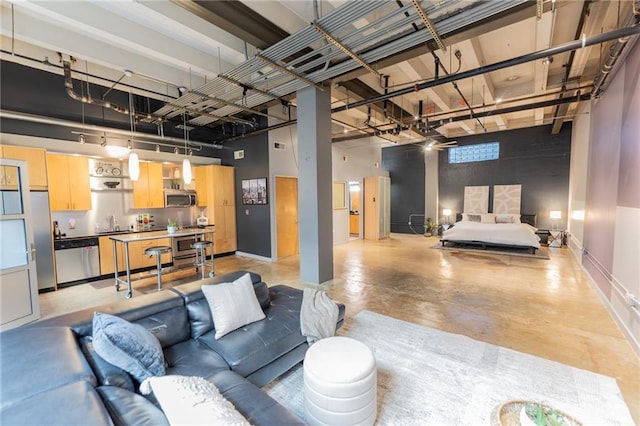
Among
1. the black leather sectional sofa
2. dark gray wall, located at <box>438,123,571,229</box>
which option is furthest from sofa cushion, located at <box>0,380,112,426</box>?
dark gray wall, located at <box>438,123,571,229</box>

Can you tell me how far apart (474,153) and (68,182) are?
11.6 meters

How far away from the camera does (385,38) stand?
10.6 ft

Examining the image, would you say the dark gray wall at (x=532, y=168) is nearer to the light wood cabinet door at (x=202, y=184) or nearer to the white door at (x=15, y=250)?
the light wood cabinet door at (x=202, y=184)

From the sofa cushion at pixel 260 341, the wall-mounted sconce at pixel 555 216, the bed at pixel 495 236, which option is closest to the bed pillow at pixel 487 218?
the bed at pixel 495 236

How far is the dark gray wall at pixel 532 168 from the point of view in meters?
8.40

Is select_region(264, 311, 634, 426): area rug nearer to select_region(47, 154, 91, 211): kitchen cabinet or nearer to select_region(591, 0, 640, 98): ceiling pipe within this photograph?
select_region(591, 0, 640, 98): ceiling pipe

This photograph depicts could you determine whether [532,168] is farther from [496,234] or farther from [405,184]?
[405,184]

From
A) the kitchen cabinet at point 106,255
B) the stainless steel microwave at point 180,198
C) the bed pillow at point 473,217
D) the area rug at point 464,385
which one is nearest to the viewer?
the area rug at point 464,385

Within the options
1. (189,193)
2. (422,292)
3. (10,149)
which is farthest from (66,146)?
(422,292)

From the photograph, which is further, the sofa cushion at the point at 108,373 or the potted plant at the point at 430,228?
the potted plant at the point at 430,228

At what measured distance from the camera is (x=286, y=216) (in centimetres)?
679

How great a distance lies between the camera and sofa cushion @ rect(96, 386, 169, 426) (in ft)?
3.64

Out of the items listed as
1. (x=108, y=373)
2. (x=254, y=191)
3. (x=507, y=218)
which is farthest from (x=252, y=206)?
(x=507, y=218)

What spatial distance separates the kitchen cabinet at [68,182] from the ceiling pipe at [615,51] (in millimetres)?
7814
